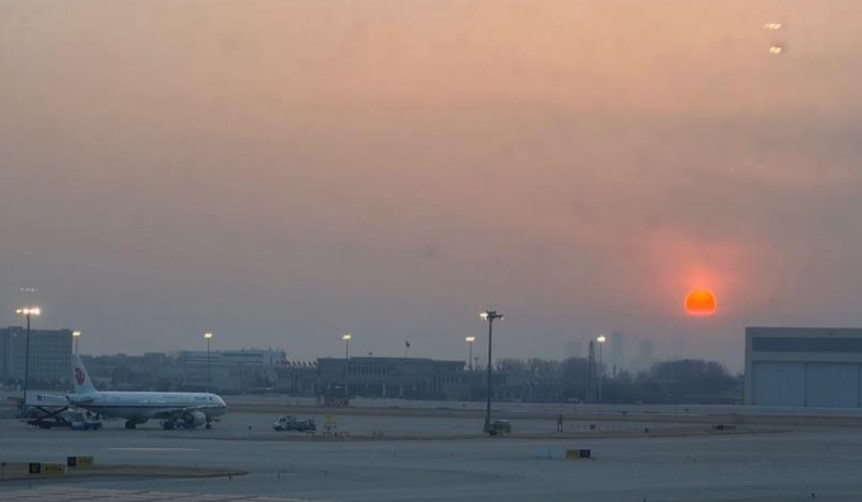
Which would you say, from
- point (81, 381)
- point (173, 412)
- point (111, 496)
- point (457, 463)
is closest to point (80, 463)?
point (111, 496)

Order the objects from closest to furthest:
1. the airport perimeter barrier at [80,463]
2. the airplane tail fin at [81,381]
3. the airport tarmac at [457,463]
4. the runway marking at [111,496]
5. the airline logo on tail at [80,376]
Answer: the runway marking at [111,496], the airport tarmac at [457,463], the airport perimeter barrier at [80,463], the airplane tail fin at [81,381], the airline logo on tail at [80,376]

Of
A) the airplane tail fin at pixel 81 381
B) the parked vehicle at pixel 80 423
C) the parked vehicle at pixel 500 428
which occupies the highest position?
the airplane tail fin at pixel 81 381

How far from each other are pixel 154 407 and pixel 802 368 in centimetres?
9199

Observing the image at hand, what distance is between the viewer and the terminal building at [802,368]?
168m

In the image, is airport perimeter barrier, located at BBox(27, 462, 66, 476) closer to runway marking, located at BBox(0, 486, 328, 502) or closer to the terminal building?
runway marking, located at BBox(0, 486, 328, 502)

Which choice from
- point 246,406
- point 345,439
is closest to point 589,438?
point 345,439

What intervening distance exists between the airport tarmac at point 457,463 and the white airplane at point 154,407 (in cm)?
366

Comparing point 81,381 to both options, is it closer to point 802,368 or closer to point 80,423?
point 80,423

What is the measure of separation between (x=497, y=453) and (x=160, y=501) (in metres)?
33.6

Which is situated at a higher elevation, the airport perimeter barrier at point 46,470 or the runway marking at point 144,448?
the airport perimeter barrier at point 46,470

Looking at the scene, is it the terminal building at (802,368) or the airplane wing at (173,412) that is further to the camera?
the terminal building at (802,368)

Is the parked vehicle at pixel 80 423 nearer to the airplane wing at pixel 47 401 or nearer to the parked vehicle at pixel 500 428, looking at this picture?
the airplane wing at pixel 47 401

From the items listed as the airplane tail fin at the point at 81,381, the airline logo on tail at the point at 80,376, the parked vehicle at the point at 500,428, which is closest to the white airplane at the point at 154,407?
the airplane tail fin at the point at 81,381

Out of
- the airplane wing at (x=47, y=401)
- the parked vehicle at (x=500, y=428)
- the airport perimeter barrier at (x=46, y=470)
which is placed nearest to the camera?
the airport perimeter barrier at (x=46, y=470)
